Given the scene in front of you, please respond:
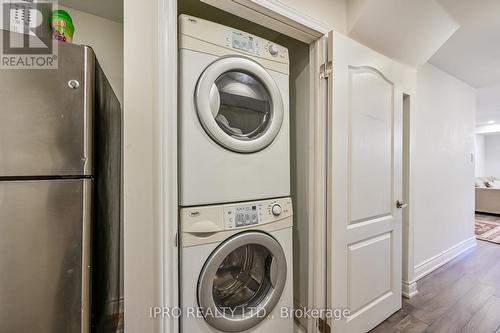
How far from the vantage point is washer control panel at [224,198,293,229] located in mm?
1039

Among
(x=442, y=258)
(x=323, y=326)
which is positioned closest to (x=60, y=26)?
(x=323, y=326)

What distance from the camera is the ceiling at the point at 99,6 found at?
1360mm

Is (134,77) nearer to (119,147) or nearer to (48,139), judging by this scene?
(48,139)

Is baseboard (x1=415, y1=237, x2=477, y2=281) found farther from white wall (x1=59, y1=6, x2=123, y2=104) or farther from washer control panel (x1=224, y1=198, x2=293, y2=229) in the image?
white wall (x1=59, y1=6, x2=123, y2=104)

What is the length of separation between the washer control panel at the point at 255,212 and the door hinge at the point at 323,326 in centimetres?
72

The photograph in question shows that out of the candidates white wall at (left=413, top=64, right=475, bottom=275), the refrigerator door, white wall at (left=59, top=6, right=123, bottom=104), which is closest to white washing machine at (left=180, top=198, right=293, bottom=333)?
the refrigerator door

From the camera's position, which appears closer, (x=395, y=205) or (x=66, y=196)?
(x=66, y=196)

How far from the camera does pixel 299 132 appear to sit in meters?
1.57

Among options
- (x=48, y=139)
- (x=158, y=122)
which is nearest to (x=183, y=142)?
(x=158, y=122)

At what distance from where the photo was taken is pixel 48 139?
759 mm

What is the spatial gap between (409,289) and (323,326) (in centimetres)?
112

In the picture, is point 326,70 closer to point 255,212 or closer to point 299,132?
point 299,132

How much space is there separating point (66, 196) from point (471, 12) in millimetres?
2679

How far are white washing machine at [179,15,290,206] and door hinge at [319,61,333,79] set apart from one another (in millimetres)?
268
